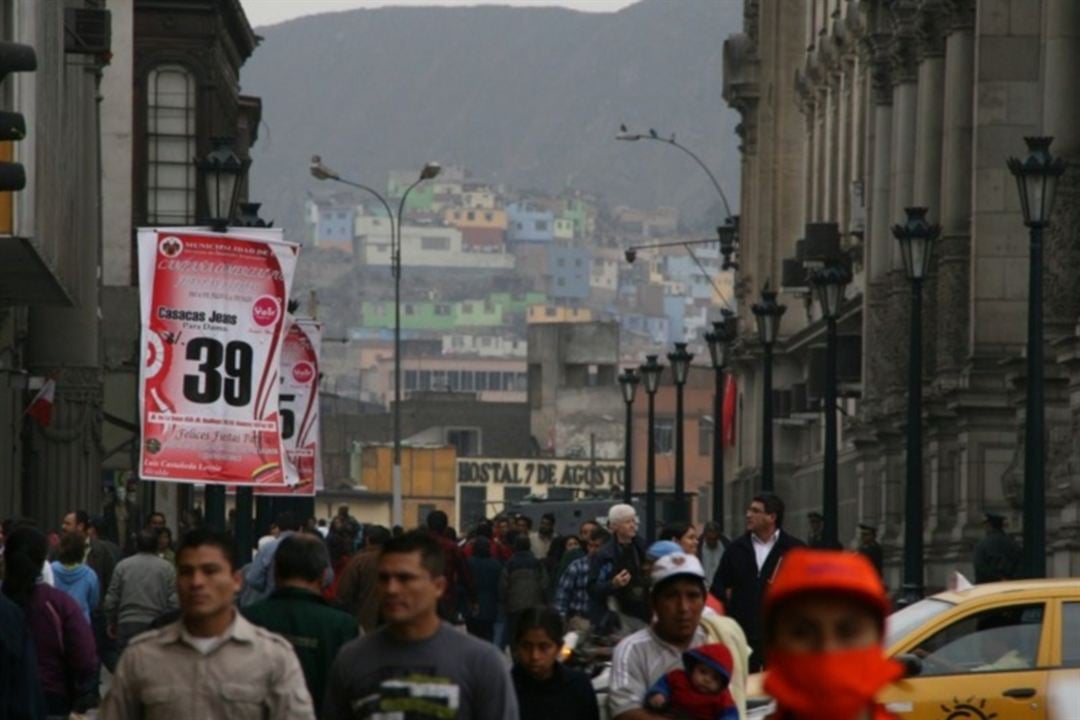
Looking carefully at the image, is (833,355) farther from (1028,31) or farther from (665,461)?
(665,461)

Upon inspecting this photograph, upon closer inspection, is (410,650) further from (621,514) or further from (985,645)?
(621,514)

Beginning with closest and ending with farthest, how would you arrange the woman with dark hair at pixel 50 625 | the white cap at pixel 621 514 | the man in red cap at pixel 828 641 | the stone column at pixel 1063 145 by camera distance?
the man in red cap at pixel 828 641, the woman with dark hair at pixel 50 625, the white cap at pixel 621 514, the stone column at pixel 1063 145

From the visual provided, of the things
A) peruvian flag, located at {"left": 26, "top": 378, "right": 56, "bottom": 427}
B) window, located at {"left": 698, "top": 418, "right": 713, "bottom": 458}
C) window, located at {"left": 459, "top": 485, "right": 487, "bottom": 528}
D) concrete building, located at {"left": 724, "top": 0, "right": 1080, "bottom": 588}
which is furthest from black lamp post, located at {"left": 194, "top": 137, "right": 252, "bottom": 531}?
window, located at {"left": 459, "top": 485, "right": 487, "bottom": 528}

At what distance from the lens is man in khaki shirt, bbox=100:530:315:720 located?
33.2 ft

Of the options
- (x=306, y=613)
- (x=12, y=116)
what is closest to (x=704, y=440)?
(x=306, y=613)

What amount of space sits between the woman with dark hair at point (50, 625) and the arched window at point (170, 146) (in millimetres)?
55214

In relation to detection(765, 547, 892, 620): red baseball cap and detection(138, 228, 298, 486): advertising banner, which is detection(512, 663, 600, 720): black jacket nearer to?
detection(765, 547, 892, 620): red baseball cap

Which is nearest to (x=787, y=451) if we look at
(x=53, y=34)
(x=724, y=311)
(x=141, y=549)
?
(x=724, y=311)

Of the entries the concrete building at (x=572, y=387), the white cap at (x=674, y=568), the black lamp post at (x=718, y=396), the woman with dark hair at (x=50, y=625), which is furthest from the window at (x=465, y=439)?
the white cap at (x=674, y=568)

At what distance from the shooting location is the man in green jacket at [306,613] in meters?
12.6

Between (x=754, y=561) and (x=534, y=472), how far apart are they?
464ft

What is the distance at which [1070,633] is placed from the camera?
1831 cm

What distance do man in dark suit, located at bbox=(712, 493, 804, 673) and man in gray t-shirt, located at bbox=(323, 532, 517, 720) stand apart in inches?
444

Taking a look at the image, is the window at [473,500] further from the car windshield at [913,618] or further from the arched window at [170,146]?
the car windshield at [913,618]
